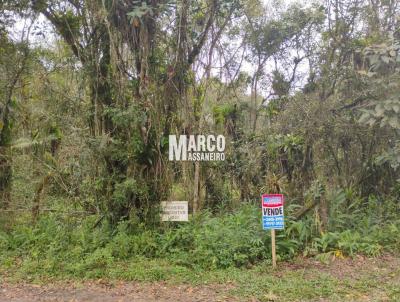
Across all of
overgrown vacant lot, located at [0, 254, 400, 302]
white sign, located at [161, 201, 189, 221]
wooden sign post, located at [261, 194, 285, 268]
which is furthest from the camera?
white sign, located at [161, 201, 189, 221]

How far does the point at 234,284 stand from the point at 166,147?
274 cm

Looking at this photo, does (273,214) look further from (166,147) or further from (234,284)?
(166,147)

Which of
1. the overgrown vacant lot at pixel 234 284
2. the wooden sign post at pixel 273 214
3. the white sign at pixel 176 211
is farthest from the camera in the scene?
the white sign at pixel 176 211

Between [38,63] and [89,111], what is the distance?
2676 millimetres

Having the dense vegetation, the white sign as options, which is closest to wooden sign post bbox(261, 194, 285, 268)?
the dense vegetation

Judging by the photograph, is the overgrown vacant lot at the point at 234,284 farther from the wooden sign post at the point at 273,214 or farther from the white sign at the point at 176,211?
the white sign at the point at 176,211

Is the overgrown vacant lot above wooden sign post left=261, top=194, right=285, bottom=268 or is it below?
below

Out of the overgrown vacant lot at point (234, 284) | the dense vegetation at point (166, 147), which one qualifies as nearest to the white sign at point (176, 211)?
the dense vegetation at point (166, 147)

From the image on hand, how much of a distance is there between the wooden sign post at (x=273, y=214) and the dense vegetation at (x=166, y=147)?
33 centimetres

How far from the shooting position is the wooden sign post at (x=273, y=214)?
18.2 ft

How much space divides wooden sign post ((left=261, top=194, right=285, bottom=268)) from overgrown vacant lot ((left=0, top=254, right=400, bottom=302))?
52cm

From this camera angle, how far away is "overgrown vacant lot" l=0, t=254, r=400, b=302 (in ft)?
15.3

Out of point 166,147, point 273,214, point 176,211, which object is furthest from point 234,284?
point 166,147

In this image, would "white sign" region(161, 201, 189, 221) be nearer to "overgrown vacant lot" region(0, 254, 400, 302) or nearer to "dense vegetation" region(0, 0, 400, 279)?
"dense vegetation" region(0, 0, 400, 279)
